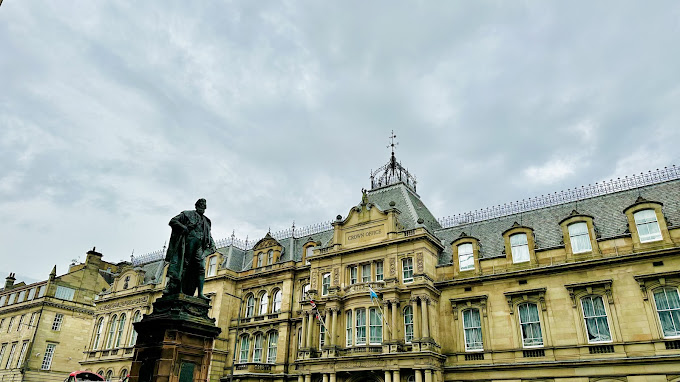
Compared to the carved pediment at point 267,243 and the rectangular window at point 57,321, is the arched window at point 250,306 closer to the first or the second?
the carved pediment at point 267,243

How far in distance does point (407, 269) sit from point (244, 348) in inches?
683

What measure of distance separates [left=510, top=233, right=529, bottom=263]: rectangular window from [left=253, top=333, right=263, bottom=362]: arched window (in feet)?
72.9

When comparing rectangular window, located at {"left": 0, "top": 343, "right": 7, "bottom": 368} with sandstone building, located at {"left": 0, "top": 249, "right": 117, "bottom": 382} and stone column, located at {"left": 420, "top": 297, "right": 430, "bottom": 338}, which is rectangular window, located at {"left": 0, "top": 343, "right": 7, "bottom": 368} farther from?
stone column, located at {"left": 420, "top": 297, "right": 430, "bottom": 338}

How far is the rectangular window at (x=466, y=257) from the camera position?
33.5 meters

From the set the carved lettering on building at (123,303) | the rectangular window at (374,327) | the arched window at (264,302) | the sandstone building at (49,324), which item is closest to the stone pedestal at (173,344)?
the rectangular window at (374,327)

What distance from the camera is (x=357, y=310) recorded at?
33938mm

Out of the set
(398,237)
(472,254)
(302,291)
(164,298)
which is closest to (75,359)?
(302,291)

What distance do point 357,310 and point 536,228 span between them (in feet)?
46.0

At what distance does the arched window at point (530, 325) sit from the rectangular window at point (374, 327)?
919 centimetres

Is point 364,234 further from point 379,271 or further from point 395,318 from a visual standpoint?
point 395,318

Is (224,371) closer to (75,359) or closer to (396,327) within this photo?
(396,327)

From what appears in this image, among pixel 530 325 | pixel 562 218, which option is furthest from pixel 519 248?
pixel 530 325

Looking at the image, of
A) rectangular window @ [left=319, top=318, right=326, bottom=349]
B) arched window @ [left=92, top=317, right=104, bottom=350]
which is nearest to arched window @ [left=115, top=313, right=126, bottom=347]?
arched window @ [left=92, top=317, right=104, bottom=350]

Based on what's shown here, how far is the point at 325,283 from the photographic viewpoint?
37.9m
